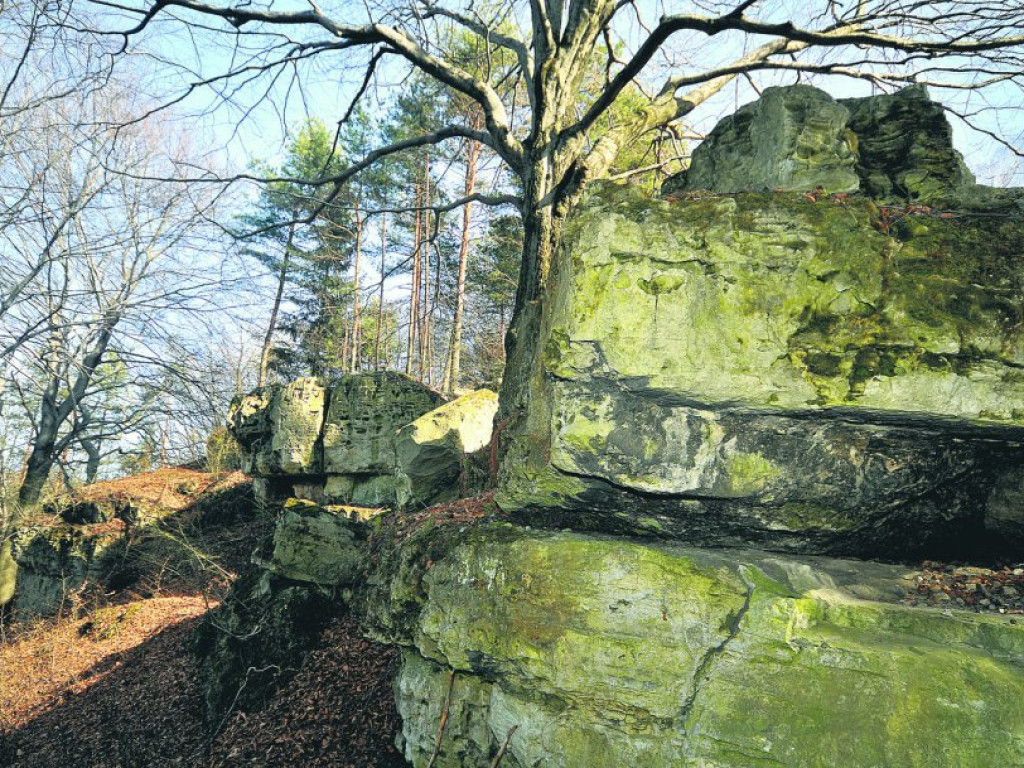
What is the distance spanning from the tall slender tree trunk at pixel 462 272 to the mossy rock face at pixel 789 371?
12.4 metres

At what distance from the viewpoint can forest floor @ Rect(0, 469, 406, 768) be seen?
541 cm

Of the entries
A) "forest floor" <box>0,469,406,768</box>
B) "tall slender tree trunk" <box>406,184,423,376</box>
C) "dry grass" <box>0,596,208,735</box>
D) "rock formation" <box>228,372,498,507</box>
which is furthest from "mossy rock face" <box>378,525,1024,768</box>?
"tall slender tree trunk" <box>406,184,423,376</box>

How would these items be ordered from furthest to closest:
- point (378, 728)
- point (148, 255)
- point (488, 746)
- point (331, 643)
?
point (148, 255) < point (331, 643) < point (378, 728) < point (488, 746)

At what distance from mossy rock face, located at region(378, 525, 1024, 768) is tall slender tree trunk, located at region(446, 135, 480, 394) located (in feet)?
39.6

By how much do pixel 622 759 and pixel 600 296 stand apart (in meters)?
2.60

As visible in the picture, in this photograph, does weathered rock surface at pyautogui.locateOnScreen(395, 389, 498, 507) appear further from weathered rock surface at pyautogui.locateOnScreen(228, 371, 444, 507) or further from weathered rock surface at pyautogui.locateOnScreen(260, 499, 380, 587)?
weathered rock surface at pyautogui.locateOnScreen(228, 371, 444, 507)

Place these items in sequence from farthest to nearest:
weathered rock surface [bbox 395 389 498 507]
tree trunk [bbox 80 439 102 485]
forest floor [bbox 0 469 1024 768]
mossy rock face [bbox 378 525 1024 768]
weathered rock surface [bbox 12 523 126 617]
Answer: tree trunk [bbox 80 439 102 485] < weathered rock surface [bbox 12 523 126 617] < weathered rock surface [bbox 395 389 498 507] < forest floor [bbox 0 469 1024 768] < mossy rock face [bbox 378 525 1024 768]

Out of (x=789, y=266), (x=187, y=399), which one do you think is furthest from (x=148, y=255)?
(x=789, y=266)

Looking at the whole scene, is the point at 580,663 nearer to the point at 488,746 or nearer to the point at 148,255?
the point at 488,746

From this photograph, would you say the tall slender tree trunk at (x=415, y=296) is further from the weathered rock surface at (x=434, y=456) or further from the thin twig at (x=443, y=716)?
the thin twig at (x=443, y=716)

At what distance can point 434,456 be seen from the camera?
761cm

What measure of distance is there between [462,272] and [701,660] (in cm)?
1495

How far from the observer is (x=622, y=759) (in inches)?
119

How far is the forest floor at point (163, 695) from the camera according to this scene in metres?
5.41
